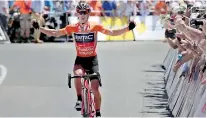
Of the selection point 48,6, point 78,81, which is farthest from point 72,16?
point 78,81

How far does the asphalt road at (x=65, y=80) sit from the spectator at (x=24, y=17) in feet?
4.20

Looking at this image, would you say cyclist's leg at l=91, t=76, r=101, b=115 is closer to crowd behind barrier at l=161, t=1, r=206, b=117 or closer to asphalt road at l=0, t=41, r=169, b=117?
asphalt road at l=0, t=41, r=169, b=117

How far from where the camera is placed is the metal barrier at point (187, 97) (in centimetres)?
807

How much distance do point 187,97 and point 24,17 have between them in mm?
16821

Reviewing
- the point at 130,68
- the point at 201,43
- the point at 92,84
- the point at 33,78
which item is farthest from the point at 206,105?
the point at 130,68

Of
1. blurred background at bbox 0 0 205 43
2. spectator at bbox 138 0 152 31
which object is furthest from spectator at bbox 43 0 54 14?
spectator at bbox 138 0 152 31

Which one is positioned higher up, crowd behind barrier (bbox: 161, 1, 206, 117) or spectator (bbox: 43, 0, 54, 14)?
crowd behind barrier (bbox: 161, 1, 206, 117)

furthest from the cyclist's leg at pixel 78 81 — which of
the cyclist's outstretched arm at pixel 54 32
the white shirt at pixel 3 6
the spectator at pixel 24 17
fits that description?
the white shirt at pixel 3 6

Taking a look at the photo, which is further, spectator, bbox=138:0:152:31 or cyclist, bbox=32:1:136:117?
spectator, bbox=138:0:152:31

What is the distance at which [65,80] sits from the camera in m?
15.8

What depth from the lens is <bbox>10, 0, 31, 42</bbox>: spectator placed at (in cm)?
2531

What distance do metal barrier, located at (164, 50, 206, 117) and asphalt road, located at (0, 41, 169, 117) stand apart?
0.43 metres

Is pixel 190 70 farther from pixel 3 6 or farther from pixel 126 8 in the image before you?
pixel 3 6

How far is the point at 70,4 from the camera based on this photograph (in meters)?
26.5
